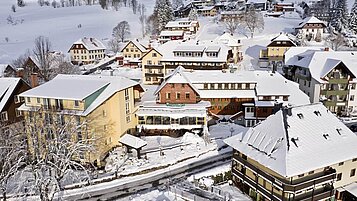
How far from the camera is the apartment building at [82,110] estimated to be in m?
38.8

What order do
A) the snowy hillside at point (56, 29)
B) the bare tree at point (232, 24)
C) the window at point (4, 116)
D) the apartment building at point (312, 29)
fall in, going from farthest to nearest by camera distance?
the snowy hillside at point (56, 29) → the bare tree at point (232, 24) → the apartment building at point (312, 29) → the window at point (4, 116)

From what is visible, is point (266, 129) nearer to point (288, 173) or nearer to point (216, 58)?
point (288, 173)

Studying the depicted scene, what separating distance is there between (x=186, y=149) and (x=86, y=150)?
12.1 m

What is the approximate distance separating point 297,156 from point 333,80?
32116 mm

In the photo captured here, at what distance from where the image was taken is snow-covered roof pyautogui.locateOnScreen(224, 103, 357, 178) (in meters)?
28.4

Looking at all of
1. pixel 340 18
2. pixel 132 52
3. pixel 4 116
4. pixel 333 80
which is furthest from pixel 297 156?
pixel 340 18

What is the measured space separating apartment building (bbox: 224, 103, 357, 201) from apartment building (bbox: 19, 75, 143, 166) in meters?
15.8

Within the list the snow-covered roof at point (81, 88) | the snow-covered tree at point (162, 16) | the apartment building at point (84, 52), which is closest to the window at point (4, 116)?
the snow-covered roof at point (81, 88)

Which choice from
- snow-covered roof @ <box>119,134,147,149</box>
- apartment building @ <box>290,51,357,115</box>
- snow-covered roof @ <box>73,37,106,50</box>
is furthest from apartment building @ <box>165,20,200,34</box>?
snow-covered roof @ <box>119,134,147,149</box>

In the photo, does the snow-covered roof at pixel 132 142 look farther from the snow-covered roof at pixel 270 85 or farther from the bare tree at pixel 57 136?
the snow-covered roof at pixel 270 85

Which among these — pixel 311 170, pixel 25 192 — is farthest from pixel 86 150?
pixel 311 170

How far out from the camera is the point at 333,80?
5572 cm

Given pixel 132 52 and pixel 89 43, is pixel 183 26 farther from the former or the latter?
pixel 89 43

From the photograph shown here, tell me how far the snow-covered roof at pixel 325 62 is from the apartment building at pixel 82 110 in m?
32.6
